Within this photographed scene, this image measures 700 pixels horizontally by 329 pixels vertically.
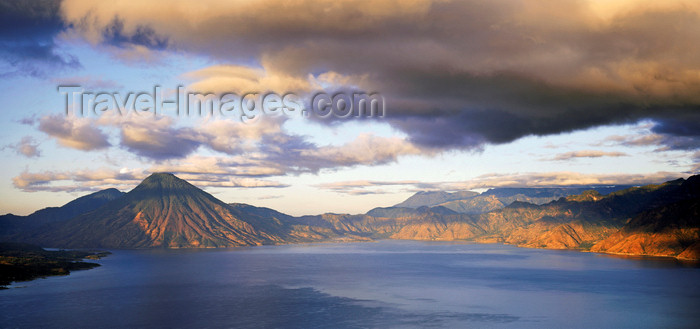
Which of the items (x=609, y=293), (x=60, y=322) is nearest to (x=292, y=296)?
(x=60, y=322)

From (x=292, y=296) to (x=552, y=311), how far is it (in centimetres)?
8880

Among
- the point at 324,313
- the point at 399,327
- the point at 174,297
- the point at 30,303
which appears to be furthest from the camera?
the point at 174,297

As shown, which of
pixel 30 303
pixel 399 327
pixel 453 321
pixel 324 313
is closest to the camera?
pixel 399 327

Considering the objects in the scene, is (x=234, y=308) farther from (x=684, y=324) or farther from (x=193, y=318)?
(x=684, y=324)

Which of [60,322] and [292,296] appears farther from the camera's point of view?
[292,296]

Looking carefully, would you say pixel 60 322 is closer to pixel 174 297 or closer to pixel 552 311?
pixel 174 297

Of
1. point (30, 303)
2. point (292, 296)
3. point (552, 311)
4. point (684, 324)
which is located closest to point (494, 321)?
point (552, 311)

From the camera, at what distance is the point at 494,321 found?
144 metres

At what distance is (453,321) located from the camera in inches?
5650

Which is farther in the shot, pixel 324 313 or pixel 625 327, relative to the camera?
pixel 324 313

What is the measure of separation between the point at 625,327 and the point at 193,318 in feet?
381

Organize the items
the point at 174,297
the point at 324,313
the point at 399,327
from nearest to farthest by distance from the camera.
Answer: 1. the point at 399,327
2. the point at 324,313
3. the point at 174,297

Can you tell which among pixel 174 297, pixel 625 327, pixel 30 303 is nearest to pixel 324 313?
pixel 174 297

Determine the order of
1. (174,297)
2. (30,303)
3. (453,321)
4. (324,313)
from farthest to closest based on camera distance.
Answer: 1. (174,297)
2. (30,303)
3. (324,313)
4. (453,321)
